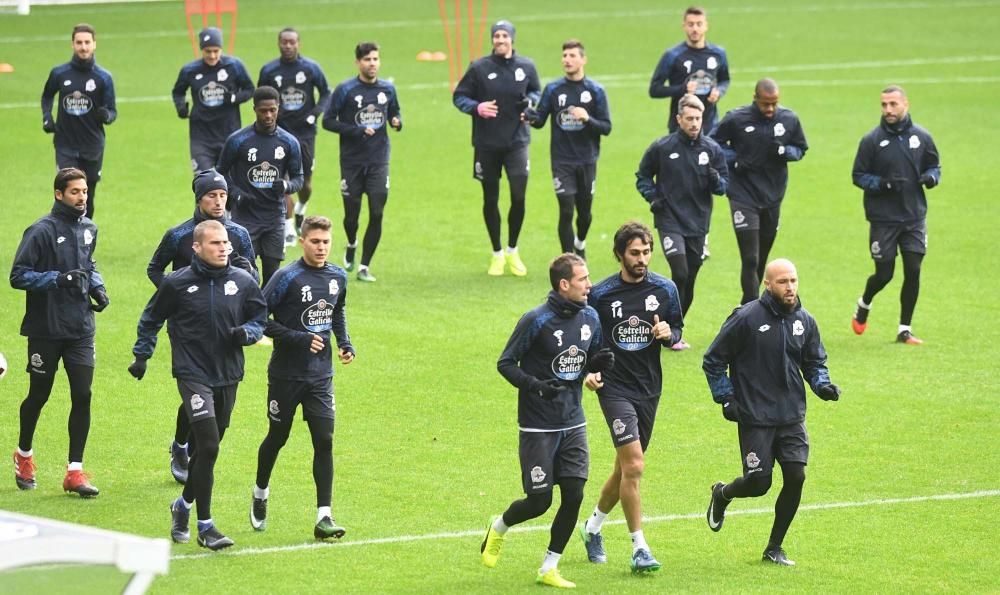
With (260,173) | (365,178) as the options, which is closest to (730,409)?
(260,173)

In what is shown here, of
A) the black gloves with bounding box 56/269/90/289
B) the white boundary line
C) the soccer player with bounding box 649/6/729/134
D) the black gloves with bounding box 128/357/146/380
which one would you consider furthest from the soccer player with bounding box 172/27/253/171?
the white boundary line

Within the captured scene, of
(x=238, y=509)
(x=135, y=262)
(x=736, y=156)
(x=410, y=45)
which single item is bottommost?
(x=238, y=509)

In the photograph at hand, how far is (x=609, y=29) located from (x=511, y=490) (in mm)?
25551

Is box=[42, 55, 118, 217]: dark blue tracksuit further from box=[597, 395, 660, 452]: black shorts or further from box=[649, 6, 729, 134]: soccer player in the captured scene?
box=[597, 395, 660, 452]: black shorts

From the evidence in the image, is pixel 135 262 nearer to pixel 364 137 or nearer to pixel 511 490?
pixel 364 137

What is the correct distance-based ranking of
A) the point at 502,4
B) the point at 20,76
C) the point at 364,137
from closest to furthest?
the point at 364,137, the point at 20,76, the point at 502,4

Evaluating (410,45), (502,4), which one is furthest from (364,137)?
(502,4)

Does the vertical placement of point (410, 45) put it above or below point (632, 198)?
above

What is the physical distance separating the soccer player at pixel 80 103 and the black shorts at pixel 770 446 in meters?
10.4

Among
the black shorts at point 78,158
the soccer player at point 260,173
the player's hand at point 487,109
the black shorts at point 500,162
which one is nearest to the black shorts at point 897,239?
the black shorts at point 500,162

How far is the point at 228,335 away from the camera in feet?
36.2

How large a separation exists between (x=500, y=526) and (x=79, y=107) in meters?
10.2

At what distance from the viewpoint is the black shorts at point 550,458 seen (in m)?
10.4

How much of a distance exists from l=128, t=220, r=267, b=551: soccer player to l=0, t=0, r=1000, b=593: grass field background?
511mm
